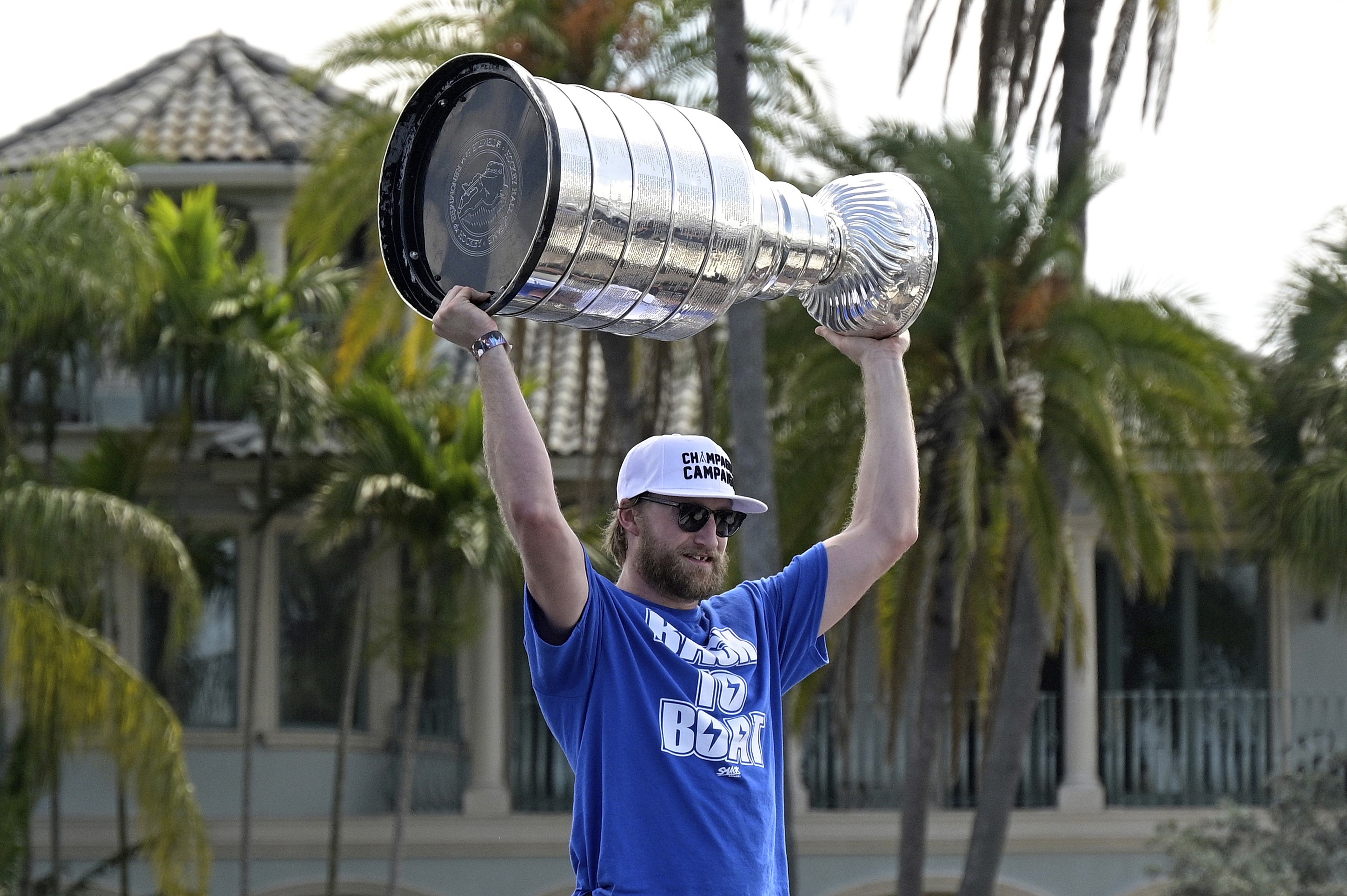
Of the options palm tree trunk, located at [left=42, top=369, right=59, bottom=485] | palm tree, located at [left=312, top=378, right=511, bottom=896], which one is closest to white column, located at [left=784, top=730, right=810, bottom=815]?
palm tree, located at [left=312, top=378, right=511, bottom=896]

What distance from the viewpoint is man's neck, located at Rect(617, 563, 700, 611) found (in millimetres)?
3617

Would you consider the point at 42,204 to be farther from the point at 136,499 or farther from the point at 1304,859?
the point at 1304,859

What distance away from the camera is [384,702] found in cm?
1736

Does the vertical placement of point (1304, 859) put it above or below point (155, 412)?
below

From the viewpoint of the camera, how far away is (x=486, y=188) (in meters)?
3.39

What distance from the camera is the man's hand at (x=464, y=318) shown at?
3279 mm

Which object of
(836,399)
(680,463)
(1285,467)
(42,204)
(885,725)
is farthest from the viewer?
(885,725)

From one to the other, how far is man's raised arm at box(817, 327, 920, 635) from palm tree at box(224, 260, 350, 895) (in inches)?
414

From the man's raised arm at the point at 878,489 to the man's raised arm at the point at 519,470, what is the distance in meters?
0.76

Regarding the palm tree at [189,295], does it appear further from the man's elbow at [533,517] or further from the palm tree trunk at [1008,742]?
the man's elbow at [533,517]

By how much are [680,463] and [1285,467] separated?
12265mm

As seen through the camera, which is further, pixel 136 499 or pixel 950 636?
pixel 136 499

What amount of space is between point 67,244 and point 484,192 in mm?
8539

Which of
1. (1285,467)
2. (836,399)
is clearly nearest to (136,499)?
(836,399)
